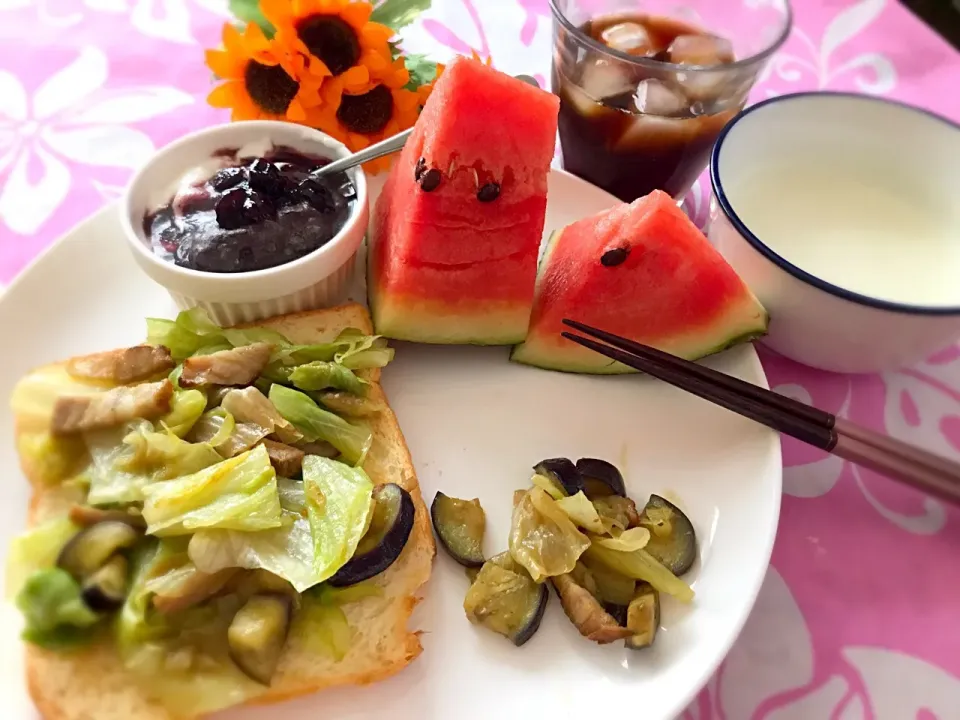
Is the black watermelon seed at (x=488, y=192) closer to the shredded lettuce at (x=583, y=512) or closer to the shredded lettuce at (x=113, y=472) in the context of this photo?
the shredded lettuce at (x=583, y=512)

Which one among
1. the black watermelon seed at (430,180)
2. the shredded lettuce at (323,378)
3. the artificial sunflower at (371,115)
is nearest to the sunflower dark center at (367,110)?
the artificial sunflower at (371,115)

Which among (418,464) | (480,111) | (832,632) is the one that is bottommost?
(832,632)

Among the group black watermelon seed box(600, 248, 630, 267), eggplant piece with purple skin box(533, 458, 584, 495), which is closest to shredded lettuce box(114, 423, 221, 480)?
eggplant piece with purple skin box(533, 458, 584, 495)

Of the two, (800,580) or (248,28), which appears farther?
(248,28)

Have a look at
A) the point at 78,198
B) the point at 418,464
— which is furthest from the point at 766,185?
the point at 78,198

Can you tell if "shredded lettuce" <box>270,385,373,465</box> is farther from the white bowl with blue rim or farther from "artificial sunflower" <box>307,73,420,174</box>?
the white bowl with blue rim

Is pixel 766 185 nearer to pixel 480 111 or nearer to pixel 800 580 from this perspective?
pixel 480 111

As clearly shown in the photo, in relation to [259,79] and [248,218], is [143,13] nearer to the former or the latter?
[259,79]
